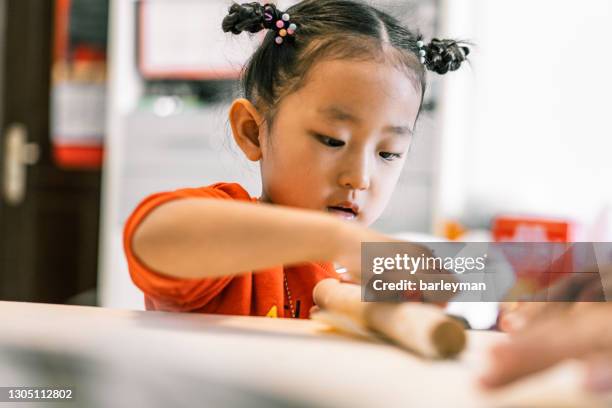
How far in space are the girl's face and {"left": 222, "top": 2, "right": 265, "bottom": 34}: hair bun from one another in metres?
0.06

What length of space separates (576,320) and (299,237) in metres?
0.13

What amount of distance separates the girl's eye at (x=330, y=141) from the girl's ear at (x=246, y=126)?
10cm

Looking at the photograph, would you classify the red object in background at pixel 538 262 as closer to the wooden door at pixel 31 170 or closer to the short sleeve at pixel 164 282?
the short sleeve at pixel 164 282

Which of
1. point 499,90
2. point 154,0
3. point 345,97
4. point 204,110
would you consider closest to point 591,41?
point 499,90

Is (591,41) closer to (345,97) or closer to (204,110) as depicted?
(204,110)

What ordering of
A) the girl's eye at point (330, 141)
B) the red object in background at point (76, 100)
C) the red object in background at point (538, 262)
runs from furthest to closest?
the red object in background at point (76, 100)
the girl's eye at point (330, 141)
the red object in background at point (538, 262)

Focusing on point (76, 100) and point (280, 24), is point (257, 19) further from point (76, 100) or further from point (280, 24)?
point (76, 100)

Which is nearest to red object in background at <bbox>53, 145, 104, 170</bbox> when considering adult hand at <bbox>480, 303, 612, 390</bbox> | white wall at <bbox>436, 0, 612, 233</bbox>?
white wall at <bbox>436, 0, 612, 233</bbox>

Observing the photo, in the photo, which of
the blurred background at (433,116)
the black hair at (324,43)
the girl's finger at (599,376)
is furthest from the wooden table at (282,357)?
the blurred background at (433,116)

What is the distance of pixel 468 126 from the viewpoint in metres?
2.08

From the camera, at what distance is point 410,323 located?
29 centimetres

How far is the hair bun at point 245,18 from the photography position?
1.80ft

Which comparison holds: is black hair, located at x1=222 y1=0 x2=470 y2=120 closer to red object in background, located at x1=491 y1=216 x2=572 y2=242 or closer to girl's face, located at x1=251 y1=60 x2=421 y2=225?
girl's face, located at x1=251 y1=60 x2=421 y2=225

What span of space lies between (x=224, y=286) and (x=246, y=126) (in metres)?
0.18
